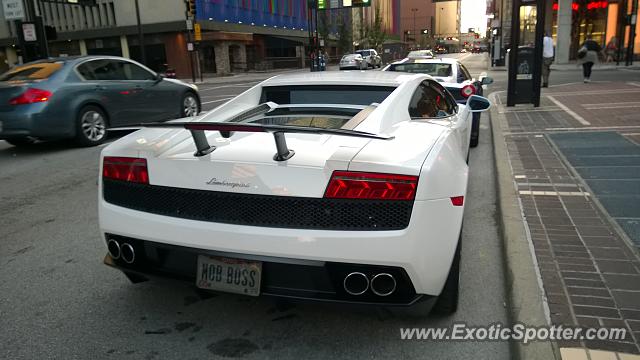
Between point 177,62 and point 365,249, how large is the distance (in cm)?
4209

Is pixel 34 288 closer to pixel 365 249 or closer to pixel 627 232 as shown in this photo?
pixel 365 249

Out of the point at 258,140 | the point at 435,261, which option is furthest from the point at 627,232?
the point at 258,140

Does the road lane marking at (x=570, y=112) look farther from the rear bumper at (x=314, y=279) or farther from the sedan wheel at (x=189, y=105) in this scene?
the rear bumper at (x=314, y=279)

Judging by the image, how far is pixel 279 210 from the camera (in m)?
2.59

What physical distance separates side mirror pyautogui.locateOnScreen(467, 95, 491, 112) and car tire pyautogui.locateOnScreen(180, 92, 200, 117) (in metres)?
7.06

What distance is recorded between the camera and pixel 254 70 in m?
49.7

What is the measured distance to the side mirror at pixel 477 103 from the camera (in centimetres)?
534

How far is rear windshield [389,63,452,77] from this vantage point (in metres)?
9.62

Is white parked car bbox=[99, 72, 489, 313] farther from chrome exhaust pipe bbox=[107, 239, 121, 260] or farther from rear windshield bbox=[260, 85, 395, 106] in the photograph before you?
rear windshield bbox=[260, 85, 395, 106]

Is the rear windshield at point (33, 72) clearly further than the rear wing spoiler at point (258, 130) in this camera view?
Yes

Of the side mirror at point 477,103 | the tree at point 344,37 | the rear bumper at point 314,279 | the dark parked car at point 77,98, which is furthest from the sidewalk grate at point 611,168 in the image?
the tree at point 344,37

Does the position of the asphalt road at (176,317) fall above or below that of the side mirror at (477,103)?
below

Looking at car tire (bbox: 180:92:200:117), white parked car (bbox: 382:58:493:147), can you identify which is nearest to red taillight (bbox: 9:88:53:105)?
car tire (bbox: 180:92:200:117)

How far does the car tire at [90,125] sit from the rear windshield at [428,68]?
18.1ft
